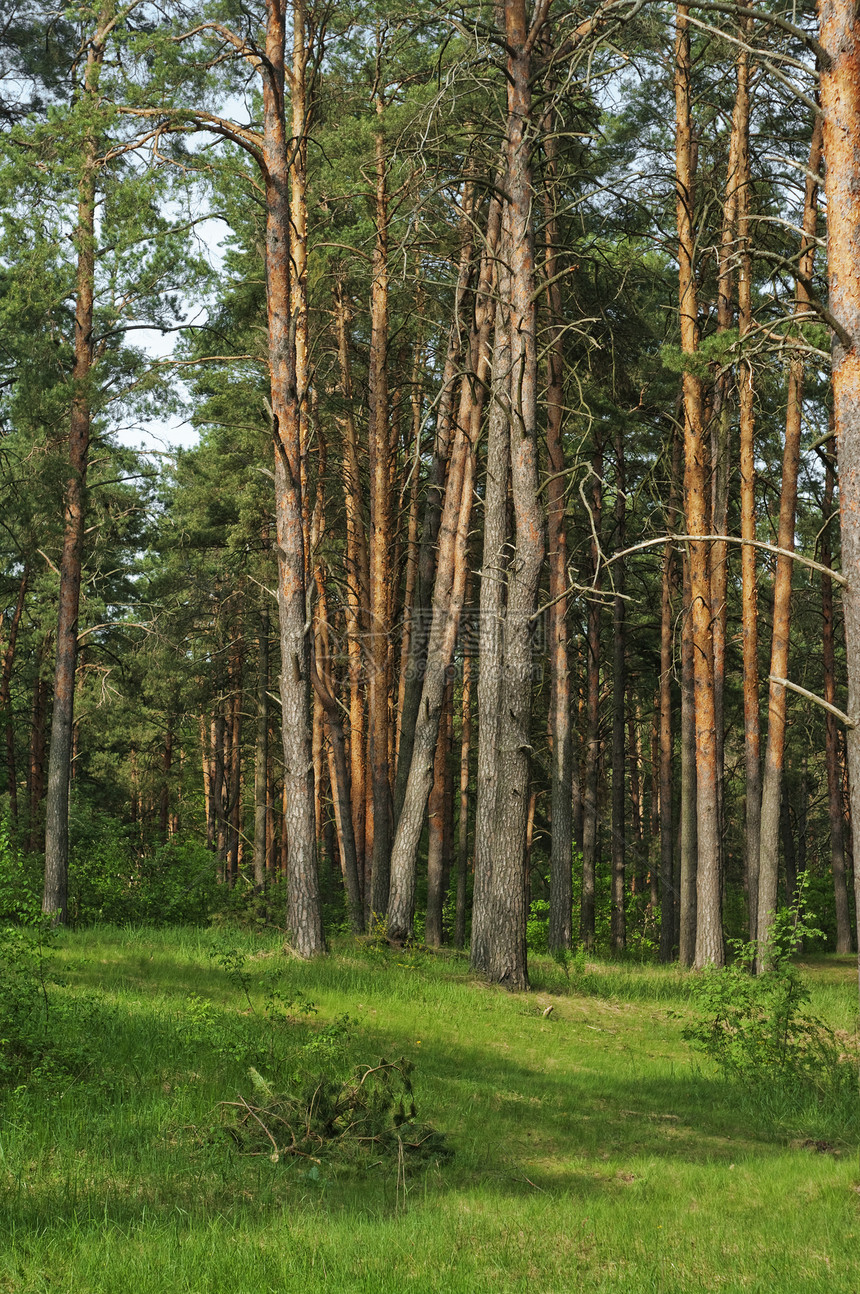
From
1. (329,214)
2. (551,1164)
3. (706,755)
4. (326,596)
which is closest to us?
(551,1164)

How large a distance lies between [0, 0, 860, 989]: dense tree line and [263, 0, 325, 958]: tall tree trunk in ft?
0.13

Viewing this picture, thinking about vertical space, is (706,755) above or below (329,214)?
below

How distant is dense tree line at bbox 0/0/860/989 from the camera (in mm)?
12148

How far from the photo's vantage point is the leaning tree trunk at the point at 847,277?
588 centimetres

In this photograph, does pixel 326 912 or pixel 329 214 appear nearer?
pixel 329 214

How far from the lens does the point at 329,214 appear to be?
17.6 m

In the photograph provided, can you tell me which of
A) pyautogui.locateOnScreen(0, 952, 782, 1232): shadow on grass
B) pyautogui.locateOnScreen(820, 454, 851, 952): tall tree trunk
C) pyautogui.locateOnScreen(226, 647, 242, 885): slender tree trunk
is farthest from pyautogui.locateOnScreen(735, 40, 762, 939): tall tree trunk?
pyautogui.locateOnScreen(226, 647, 242, 885): slender tree trunk

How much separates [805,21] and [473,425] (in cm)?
804

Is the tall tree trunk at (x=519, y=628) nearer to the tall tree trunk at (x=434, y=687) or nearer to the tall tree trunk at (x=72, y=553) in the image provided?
the tall tree trunk at (x=434, y=687)

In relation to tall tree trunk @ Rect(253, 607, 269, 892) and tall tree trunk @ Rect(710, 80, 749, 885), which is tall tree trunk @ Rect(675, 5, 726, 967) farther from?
tall tree trunk @ Rect(253, 607, 269, 892)

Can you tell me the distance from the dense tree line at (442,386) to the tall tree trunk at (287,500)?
40 mm

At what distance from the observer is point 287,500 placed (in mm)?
12578

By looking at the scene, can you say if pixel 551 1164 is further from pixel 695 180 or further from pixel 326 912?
pixel 326 912

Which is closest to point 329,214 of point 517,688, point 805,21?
point 805,21
